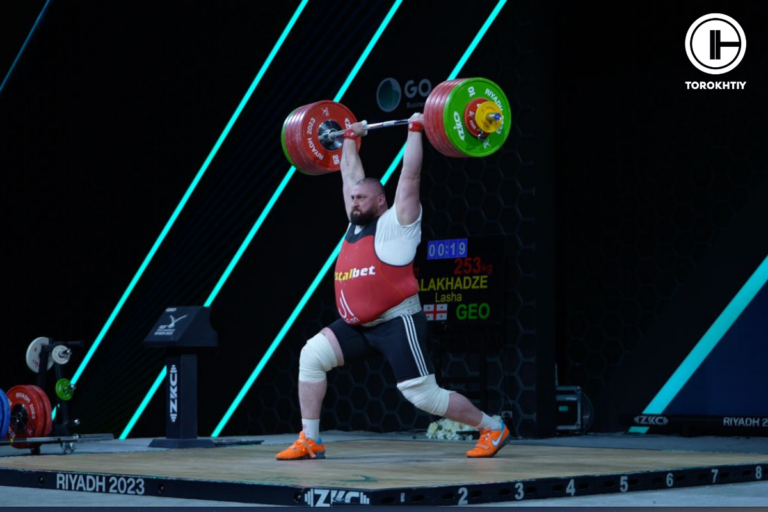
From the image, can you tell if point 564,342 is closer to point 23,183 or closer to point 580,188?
point 580,188

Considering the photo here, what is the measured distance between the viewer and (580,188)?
27.9ft

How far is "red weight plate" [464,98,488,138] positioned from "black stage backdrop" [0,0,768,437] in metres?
2.26

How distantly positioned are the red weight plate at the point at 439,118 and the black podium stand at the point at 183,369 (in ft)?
7.21

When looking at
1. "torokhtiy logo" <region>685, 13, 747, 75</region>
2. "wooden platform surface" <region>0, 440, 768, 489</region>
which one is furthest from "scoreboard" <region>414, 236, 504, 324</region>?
"torokhtiy logo" <region>685, 13, 747, 75</region>

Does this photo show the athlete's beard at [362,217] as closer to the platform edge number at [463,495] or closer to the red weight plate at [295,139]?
the red weight plate at [295,139]

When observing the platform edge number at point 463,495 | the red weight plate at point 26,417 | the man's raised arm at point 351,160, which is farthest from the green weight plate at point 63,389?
the platform edge number at point 463,495

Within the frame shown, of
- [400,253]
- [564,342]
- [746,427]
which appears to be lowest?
[746,427]

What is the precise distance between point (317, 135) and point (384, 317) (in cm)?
122

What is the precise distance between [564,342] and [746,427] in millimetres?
1459

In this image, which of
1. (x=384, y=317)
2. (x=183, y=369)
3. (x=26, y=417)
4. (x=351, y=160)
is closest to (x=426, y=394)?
(x=384, y=317)

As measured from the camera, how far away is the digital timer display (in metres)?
8.09

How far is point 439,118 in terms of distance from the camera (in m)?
5.55

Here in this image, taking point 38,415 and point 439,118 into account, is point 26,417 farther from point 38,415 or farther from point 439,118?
point 439,118

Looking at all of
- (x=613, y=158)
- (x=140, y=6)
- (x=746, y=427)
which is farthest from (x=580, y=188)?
(x=140, y=6)
